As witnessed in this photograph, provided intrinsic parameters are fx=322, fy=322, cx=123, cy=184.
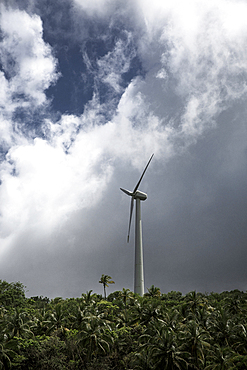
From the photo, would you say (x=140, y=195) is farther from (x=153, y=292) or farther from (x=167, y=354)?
(x=167, y=354)

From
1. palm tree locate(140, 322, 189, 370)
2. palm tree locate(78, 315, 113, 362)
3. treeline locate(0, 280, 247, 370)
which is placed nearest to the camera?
palm tree locate(140, 322, 189, 370)

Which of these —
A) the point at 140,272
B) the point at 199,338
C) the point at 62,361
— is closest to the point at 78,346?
the point at 62,361

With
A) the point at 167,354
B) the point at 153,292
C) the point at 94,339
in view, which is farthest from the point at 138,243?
the point at 167,354

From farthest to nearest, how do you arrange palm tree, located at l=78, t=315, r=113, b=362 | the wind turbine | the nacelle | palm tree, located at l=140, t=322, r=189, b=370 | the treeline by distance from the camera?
1. the nacelle
2. the wind turbine
3. palm tree, located at l=78, t=315, r=113, b=362
4. the treeline
5. palm tree, located at l=140, t=322, r=189, b=370

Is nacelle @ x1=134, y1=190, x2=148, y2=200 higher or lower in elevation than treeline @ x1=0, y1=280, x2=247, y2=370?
higher

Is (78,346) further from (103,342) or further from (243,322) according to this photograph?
(243,322)

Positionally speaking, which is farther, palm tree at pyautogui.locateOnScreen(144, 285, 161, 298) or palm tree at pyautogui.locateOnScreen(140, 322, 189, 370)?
palm tree at pyautogui.locateOnScreen(144, 285, 161, 298)

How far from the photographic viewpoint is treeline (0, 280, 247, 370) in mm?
42156


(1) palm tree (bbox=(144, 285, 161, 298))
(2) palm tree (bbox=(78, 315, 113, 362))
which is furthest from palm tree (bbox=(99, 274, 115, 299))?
(2) palm tree (bbox=(78, 315, 113, 362))

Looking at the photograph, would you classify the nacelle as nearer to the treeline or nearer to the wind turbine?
the wind turbine

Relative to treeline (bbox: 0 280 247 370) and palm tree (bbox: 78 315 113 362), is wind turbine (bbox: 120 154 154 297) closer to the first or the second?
treeline (bbox: 0 280 247 370)

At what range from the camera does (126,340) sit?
174 feet

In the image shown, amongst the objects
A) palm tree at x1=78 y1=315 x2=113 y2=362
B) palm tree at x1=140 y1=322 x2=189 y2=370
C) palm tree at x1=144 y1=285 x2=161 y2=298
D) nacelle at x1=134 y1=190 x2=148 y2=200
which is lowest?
palm tree at x1=140 y1=322 x2=189 y2=370

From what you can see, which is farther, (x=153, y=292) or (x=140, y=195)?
(x=140, y=195)
